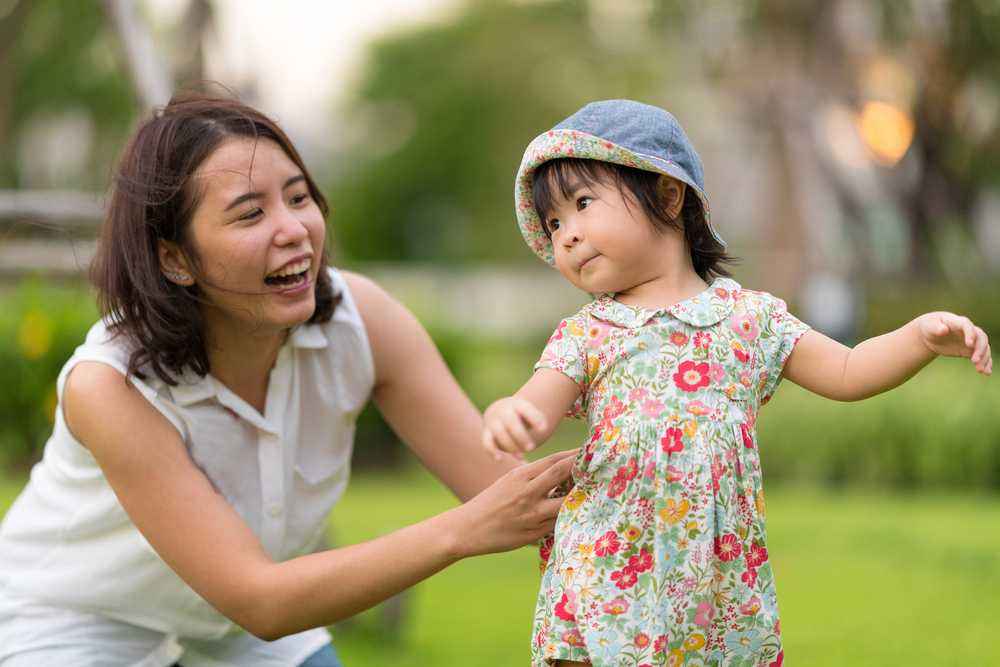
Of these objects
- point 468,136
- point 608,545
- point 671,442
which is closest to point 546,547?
point 608,545

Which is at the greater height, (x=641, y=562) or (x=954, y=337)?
(x=954, y=337)

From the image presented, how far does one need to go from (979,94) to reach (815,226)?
3320 mm

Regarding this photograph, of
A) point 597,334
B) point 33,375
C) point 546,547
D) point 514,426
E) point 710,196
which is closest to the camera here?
point 514,426

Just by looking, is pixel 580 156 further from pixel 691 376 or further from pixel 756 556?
pixel 756 556

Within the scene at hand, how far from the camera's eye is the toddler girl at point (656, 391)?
87.4 inches

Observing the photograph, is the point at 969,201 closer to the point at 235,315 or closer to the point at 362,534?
the point at 362,534

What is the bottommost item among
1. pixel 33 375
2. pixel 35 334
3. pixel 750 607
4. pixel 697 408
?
pixel 33 375

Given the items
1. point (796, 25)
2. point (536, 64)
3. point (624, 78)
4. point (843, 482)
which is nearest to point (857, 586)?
point (843, 482)

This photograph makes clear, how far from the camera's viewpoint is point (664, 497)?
87.3 inches

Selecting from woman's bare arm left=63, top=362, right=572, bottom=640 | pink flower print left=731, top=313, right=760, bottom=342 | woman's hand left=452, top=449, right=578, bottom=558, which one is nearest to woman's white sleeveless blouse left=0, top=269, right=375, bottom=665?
woman's bare arm left=63, top=362, right=572, bottom=640

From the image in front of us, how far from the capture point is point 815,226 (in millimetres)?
23078

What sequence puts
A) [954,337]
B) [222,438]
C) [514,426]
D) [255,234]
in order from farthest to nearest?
[222,438] < [255,234] < [954,337] < [514,426]

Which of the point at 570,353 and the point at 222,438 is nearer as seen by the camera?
the point at 570,353

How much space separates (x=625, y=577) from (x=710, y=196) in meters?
8.65
